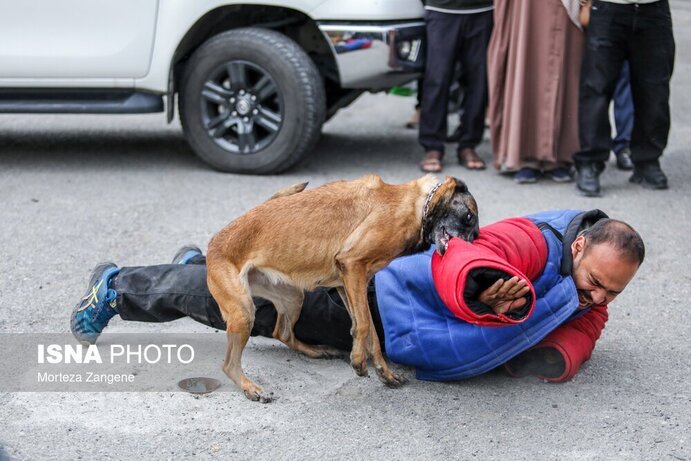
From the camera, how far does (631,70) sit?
6754mm

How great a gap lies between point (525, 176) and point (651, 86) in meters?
1.06

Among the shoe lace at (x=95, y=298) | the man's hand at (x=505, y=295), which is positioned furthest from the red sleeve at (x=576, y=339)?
the shoe lace at (x=95, y=298)

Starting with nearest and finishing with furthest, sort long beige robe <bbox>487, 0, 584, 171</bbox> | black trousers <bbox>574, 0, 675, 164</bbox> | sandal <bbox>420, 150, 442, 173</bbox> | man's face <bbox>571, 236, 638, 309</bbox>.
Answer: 1. man's face <bbox>571, 236, 638, 309</bbox>
2. black trousers <bbox>574, 0, 675, 164</bbox>
3. long beige robe <bbox>487, 0, 584, 171</bbox>
4. sandal <bbox>420, 150, 442, 173</bbox>

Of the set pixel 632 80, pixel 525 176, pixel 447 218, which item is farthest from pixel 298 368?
pixel 632 80

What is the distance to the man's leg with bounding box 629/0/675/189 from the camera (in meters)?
6.53

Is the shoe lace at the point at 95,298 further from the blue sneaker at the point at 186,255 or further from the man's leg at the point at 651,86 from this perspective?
the man's leg at the point at 651,86

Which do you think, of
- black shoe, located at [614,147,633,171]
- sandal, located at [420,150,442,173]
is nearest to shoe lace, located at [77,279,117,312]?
sandal, located at [420,150,442,173]

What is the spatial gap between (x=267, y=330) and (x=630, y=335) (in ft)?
5.46

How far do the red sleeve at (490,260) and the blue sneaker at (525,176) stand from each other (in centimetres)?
315

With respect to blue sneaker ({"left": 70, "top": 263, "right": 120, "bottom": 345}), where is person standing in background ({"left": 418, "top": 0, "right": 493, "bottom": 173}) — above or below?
above

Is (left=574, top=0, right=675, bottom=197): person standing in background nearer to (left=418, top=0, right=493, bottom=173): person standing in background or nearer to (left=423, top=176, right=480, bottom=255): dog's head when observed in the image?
(left=418, top=0, right=493, bottom=173): person standing in background

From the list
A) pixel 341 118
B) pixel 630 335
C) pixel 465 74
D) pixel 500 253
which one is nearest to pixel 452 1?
pixel 465 74

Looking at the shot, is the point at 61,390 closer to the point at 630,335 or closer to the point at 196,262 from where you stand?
the point at 196,262

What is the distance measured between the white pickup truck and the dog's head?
3.20 meters
